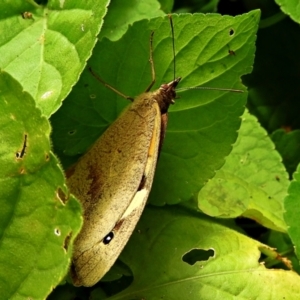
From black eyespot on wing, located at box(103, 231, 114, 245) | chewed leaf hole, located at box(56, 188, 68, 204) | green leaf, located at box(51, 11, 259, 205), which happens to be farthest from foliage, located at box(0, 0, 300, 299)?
chewed leaf hole, located at box(56, 188, 68, 204)

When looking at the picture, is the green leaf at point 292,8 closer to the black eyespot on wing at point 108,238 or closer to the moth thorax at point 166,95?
the moth thorax at point 166,95

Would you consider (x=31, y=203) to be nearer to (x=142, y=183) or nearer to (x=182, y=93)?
(x=142, y=183)

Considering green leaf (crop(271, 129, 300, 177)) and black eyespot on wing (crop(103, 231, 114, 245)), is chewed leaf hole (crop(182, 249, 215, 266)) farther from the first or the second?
green leaf (crop(271, 129, 300, 177))

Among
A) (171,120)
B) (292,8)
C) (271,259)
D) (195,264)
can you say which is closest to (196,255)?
(195,264)

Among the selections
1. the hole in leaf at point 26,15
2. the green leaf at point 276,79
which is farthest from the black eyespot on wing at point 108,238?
the green leaf at point 276,79

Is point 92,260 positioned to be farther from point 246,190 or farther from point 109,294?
point 246,190
